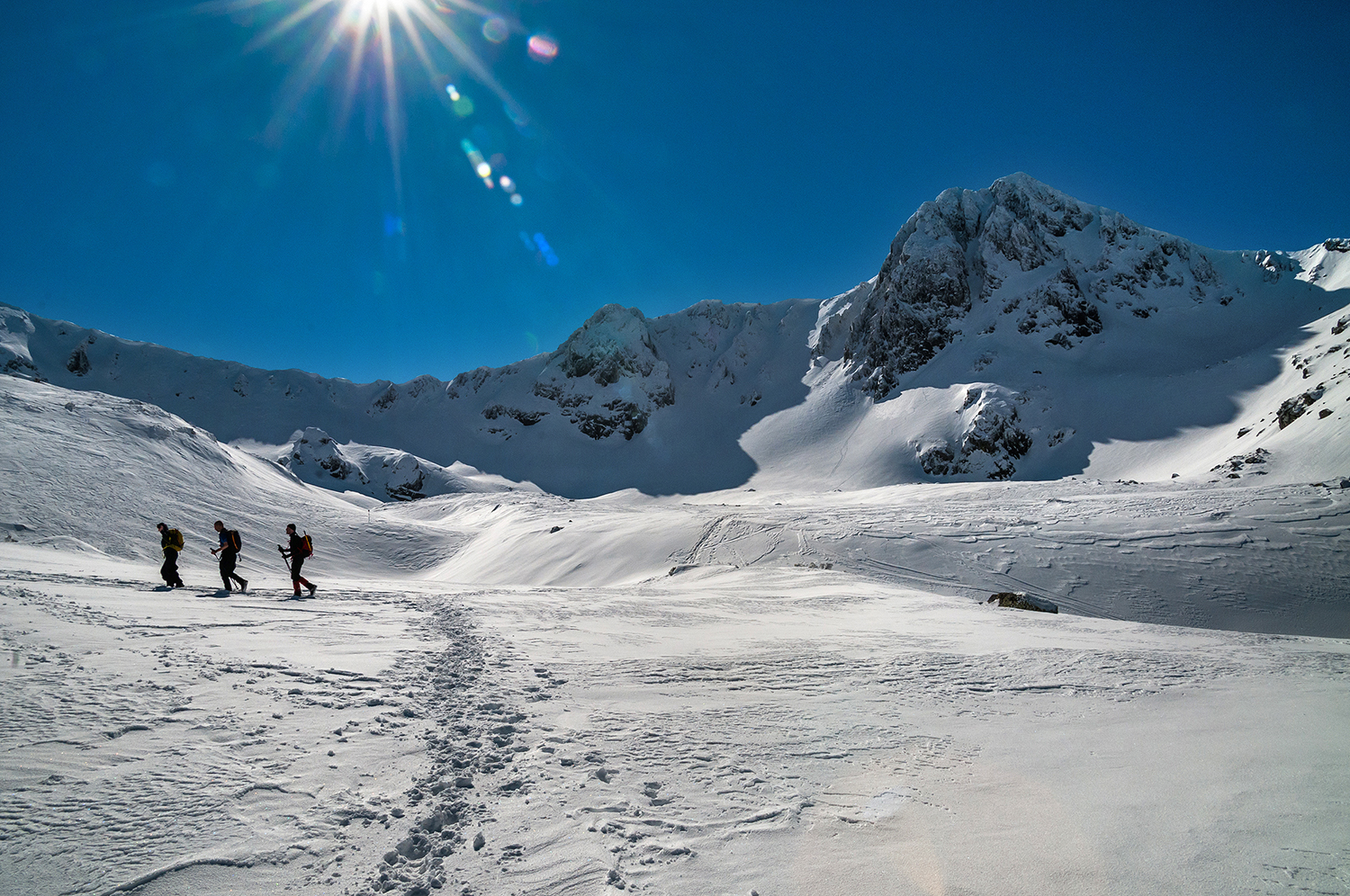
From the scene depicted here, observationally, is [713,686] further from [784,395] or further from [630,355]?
[630,355]

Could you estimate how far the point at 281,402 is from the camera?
114 meters

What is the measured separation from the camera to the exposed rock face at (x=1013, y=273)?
73562 millimetres

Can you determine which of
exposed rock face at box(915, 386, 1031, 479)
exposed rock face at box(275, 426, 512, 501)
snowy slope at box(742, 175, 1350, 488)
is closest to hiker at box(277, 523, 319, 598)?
snowy slope at box(742, 175, 1350, 488)

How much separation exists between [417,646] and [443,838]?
4581 millimetres

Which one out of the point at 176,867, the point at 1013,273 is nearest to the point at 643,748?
the point at 176,867

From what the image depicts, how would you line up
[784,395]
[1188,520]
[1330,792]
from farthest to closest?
[784,395], [1188,520], [1330,792]

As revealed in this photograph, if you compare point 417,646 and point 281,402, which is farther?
point 281,402

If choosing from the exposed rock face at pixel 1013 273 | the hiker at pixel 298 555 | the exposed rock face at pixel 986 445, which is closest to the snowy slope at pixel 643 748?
the hiker at pixel 298 555

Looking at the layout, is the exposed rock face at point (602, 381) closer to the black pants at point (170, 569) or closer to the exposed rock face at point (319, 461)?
the exposed rock face at point (319, 461)

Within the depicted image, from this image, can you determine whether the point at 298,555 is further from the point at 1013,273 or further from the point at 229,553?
the point at 1013,273

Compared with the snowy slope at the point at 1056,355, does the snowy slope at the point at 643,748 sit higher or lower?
lower

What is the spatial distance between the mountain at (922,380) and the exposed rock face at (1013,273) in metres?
0.33

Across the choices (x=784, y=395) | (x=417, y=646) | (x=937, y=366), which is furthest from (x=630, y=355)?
(x=417, y=646)

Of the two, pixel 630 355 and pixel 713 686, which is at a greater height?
pixel 630 355
